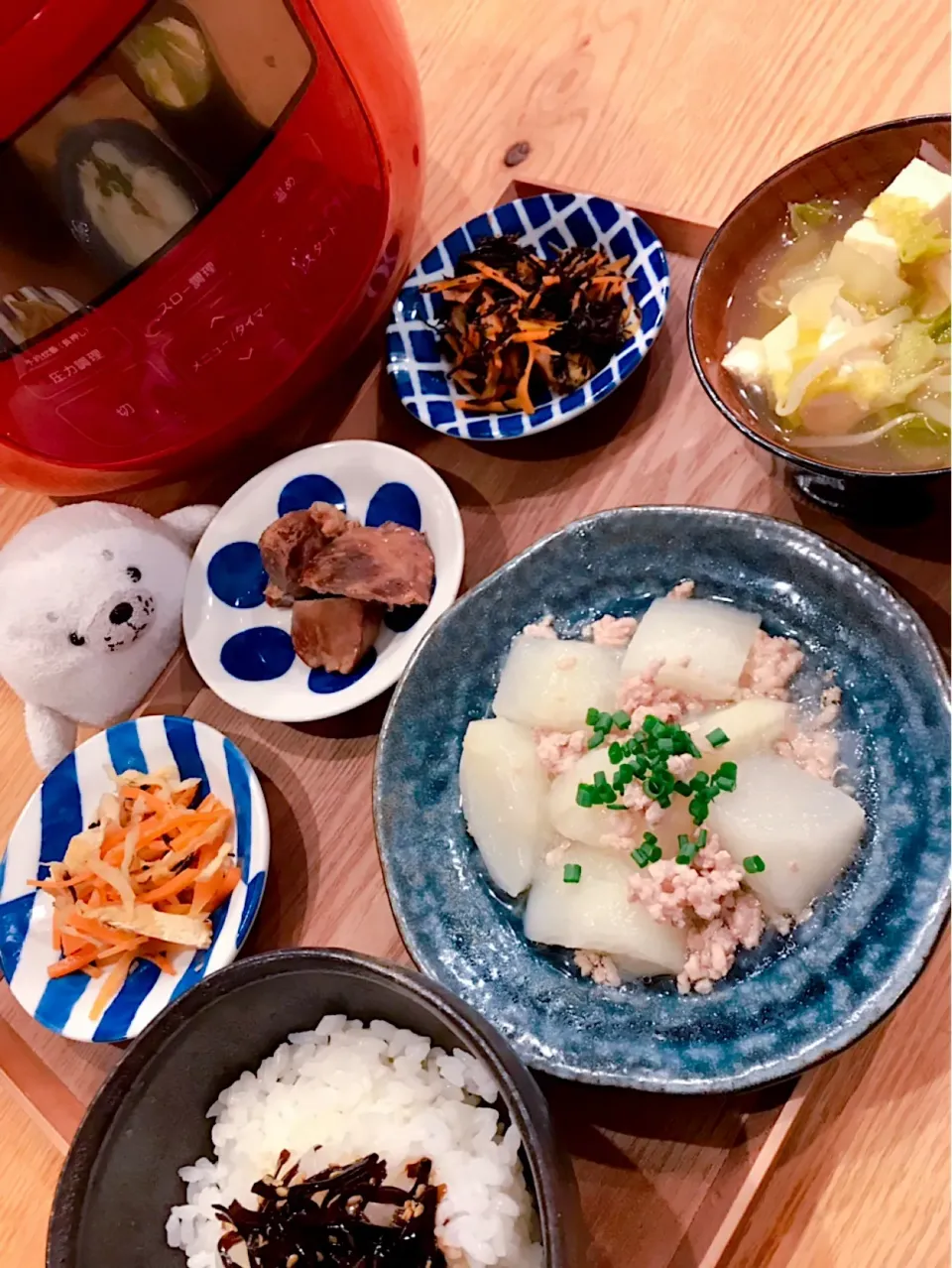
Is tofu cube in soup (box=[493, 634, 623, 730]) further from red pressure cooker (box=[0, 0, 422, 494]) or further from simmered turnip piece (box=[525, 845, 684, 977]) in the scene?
red pressure cooker (box=[0, 0, 422, 494])

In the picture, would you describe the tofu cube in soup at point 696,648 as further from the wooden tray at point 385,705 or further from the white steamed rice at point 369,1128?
the white steamed rice at point 369,1128

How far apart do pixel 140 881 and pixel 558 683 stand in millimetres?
614

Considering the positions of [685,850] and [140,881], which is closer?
[685,850]

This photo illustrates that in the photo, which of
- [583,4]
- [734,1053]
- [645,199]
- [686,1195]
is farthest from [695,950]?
[583,4]

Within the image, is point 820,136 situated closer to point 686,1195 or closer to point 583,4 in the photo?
point 583,4

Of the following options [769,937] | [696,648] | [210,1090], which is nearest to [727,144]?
[696,648]

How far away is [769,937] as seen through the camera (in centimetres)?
114

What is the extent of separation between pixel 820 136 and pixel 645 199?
0.26 meters

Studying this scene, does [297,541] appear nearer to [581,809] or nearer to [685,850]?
[581,809]

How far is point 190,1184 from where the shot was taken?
1.12 metres


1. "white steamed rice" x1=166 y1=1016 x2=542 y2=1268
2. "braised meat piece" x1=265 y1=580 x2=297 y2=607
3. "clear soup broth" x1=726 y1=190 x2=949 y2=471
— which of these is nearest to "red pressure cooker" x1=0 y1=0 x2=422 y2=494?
"braised meat piece" x1=265 y1=580 x2=297 y2=607

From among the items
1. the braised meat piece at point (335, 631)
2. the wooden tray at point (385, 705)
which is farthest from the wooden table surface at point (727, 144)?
the braised meat piece at point (335, 631)

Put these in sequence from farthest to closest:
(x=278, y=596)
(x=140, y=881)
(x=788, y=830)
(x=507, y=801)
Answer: (x=278, y=596) → (x=140, y=881) → (x=507, y=801) → (x=788, y=830)

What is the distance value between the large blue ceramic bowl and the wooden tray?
86mm
